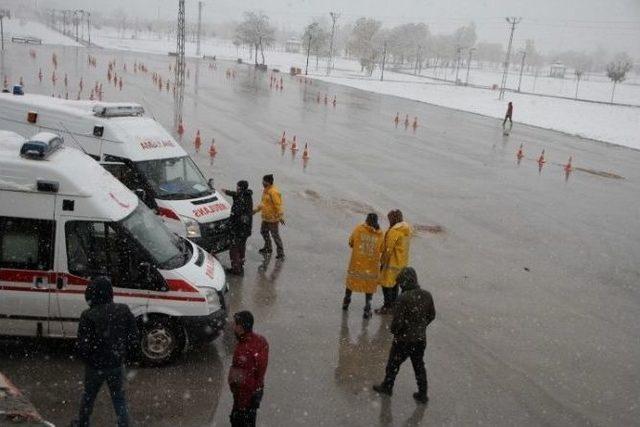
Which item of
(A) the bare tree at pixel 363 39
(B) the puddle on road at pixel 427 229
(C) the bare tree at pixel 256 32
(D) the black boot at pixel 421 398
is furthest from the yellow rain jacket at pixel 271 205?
(A) the bare tree at pixel 363 39

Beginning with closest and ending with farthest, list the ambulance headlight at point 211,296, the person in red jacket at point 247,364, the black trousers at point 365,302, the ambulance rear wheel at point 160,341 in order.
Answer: the person in red jacket at point 247,364 < the ambulance rear wheel at point 160,341 < the ambulance headlight at point 211,296 < the black trousers at point 365,302

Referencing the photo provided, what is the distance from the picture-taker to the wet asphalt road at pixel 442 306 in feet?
22.0

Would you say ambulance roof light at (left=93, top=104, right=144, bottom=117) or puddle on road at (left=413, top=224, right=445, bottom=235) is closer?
ambulance roof light at (left=93, top=104, right=144, bottom=117)

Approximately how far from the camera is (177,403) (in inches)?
251

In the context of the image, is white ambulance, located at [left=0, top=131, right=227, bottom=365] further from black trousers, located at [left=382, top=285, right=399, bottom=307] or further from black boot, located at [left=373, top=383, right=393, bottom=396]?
black trousers, located at [left=382, top=285, right=399, bottom=307]

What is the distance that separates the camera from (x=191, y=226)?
994cm

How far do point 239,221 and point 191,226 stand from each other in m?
0.84

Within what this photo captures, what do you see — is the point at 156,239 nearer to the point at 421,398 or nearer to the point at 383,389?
the point at 383,389

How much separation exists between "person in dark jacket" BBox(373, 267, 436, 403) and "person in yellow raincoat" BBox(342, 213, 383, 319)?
6.71 ft

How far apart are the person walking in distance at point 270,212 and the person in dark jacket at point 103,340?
5.75 m

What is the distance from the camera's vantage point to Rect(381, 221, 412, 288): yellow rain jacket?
891 cm

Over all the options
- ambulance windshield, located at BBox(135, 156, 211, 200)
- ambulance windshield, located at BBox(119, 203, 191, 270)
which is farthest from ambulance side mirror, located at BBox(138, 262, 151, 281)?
ambulance windshield, located at BBox(135, 156, 211, 200)

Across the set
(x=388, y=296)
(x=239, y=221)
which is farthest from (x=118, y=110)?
(x=388, y=296)

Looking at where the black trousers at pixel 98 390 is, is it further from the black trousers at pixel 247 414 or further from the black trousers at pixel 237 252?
the black trousers at pixel 237 252
